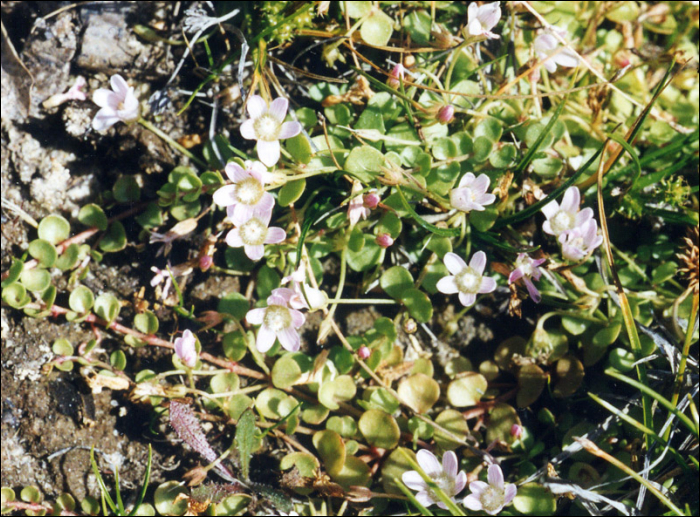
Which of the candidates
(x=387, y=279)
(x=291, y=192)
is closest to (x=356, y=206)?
(x=291, y=192)

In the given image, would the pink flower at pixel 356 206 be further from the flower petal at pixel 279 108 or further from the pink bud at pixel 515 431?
the pink bud at pixel 515 431

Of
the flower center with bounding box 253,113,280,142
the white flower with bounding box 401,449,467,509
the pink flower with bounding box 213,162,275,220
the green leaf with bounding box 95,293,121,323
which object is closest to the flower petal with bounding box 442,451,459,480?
the white flower with bounding box 401,449,467,509

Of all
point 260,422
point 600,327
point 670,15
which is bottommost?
point 260,422

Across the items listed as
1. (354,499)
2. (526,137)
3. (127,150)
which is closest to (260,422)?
(354,499)

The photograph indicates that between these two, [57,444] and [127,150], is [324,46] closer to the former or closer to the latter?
[127,150]

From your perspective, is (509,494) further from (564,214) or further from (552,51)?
(552,51)

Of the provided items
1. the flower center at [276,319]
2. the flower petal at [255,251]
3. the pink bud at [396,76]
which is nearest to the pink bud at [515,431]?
the flower center at [276,319]

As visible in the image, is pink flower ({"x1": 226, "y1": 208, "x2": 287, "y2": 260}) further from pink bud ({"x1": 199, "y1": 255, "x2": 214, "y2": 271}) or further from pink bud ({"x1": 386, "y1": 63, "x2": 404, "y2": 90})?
pink bud ({"x1": 386, "y1": 63, "x2": 404, "y2": 90})
